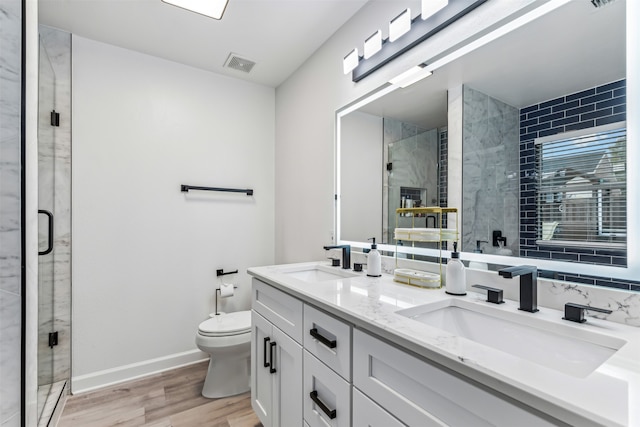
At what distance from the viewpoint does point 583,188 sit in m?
0.90

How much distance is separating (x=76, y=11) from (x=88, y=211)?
127 centimetres

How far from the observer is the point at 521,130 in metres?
1.03

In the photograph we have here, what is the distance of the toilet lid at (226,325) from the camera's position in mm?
1931

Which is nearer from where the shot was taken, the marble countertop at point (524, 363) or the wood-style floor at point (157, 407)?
the marble countertop at point (524, 363)

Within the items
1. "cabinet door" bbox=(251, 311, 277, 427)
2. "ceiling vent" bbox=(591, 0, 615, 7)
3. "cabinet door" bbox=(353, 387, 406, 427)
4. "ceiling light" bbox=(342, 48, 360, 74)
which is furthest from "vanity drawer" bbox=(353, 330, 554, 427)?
"ceiling light" bbox=(342, 48, 360, 74)

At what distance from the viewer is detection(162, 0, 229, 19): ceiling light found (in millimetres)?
1678

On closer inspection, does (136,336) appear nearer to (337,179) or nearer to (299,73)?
(337,179)

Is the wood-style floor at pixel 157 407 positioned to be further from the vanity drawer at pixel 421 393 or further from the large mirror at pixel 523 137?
the large mirror at pixel 523 137

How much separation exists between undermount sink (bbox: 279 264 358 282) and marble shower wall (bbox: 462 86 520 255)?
751 mm

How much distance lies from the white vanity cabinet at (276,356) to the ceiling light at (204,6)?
1.61 metres

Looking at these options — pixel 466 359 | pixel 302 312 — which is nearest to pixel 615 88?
pixel 466 359

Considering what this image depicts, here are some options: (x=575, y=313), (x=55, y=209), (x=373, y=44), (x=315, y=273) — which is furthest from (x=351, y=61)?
(x=55, y=209)

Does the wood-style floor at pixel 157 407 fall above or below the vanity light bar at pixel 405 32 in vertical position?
below

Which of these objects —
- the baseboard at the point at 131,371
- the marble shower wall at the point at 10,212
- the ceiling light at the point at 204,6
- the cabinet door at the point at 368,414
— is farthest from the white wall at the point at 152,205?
the cabinet door at the point at 368,414
